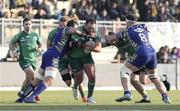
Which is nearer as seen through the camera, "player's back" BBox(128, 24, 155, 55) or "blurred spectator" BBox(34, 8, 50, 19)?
"player's back" BBox(128, 24, 155, 55)

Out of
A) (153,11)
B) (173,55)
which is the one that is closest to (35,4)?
(153,11)

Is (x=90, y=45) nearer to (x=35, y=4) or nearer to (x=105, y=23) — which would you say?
(x=105, y=23)

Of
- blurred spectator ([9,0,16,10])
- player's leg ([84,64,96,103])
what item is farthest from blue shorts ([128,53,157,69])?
blurred spectator ([9,0,16,10])

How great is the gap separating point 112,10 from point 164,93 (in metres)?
16.8

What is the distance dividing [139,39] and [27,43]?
3613mm

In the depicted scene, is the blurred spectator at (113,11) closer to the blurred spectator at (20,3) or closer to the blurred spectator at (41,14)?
the blurred spectator at (41,14)

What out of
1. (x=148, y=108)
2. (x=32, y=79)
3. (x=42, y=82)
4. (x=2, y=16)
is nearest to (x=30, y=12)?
(x=2, y=16)

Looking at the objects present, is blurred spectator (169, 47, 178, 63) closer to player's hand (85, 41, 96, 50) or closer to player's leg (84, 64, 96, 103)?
player's leg (84, 64, 96, 103)

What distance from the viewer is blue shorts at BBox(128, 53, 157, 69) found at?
1723 cm

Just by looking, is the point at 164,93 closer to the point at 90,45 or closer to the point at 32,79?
the point at 90,45

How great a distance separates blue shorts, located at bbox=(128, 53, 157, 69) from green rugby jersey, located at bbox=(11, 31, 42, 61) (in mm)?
3298

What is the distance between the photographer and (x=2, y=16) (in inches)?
1220

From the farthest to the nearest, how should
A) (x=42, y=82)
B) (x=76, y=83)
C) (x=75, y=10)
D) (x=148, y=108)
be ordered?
(x=75, y=10)
(x=76, y=83)
(x=42, y=82)
(x=148, y=108)

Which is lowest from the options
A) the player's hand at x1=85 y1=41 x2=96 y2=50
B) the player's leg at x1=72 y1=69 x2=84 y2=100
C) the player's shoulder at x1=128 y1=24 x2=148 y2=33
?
the player's leg at x1=72 y1=69 x2=84 y2=100
